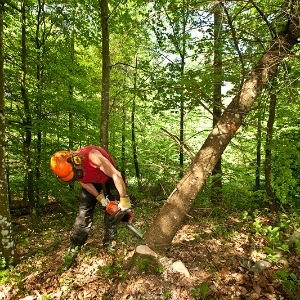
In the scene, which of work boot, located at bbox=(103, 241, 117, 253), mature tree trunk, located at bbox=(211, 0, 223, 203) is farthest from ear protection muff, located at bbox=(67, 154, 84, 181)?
mature tree trunk, located at bbox=(211, 0, 223, 203)

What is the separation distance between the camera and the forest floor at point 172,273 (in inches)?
114

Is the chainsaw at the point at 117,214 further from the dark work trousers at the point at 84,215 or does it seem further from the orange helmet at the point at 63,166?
the orange helmet at the point at 63,166

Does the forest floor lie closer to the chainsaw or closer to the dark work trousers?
the dark work trousers

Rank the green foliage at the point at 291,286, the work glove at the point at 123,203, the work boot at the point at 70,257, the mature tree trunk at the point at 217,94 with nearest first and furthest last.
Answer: the green foliage at the point at 291,286 < the work glove at the point at 123,203 < the work boot at the point at 70,257 < the mature tree trunk at the point at 217,94

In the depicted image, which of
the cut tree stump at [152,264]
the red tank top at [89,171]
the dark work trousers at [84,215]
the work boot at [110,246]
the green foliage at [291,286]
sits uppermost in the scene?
the red tank top at [89,171]

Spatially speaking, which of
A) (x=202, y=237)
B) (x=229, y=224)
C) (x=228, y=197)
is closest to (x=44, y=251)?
(x=202, y=237)

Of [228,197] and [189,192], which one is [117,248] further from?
[228,197]

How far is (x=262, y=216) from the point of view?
5.38 meters

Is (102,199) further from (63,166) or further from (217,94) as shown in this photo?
(217,94)

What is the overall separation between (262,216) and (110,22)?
19.4ft

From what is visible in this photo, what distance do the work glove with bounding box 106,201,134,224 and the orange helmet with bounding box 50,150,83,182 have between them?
0.70 meters

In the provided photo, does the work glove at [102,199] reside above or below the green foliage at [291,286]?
above

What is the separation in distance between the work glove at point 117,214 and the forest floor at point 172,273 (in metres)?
0.49

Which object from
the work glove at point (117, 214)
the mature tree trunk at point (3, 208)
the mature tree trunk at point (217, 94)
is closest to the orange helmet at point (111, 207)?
the work glove at point (117, 214)
